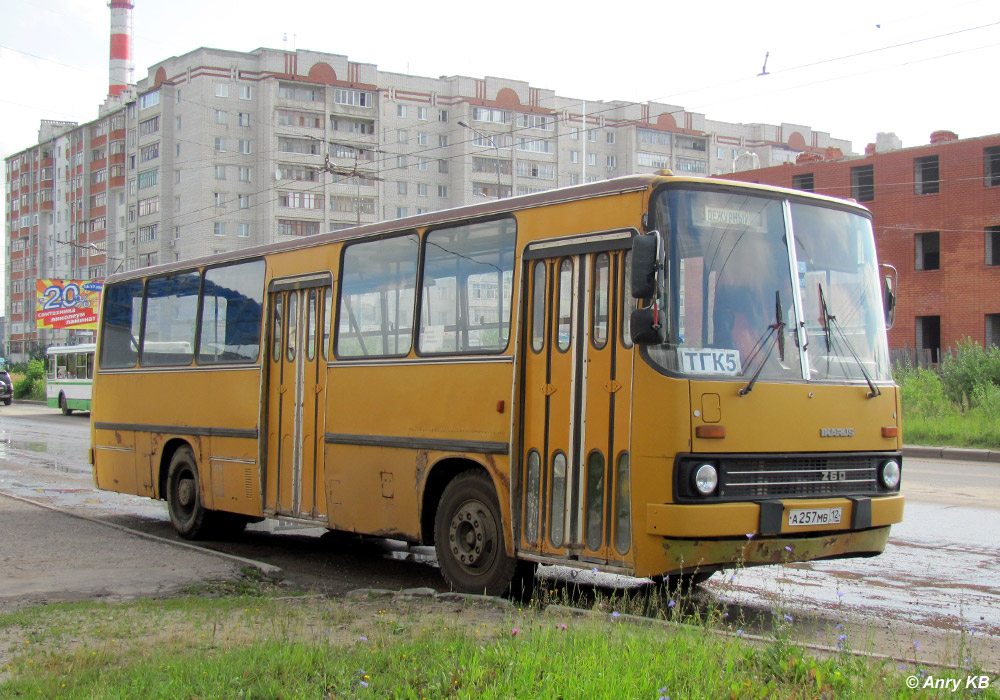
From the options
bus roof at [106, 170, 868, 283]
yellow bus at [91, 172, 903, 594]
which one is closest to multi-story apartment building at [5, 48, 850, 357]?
bus roof at [106, 170, 868, 283]

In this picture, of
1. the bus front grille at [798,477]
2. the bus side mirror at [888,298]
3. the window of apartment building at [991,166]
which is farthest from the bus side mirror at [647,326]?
the window of apartment building at [991,166]

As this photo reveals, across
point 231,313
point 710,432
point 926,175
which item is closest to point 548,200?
point 710,432

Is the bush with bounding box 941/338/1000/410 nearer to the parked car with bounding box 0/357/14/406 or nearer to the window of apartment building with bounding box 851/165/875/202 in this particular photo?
the window of apartment building with bounding box 851/165/875/202

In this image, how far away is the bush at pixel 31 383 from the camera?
2564 inches

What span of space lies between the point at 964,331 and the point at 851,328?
4578 centimetres

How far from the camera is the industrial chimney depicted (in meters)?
103

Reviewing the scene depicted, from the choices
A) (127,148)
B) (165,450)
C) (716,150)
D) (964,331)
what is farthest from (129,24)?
(165,450)

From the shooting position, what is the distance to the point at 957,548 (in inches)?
388

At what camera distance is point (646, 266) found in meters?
6.34

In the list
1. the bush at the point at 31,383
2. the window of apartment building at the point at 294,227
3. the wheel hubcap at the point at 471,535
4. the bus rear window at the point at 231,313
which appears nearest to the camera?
the wheel hubcap at the point at 471,535

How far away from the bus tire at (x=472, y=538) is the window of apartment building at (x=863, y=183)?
49.5 m

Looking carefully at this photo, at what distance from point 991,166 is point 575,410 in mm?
47322

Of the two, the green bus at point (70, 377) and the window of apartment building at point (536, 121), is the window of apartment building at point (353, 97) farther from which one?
the green bus at point (70, 377)

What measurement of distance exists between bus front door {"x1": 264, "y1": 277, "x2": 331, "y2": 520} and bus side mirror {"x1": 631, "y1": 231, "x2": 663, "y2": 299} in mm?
4247
